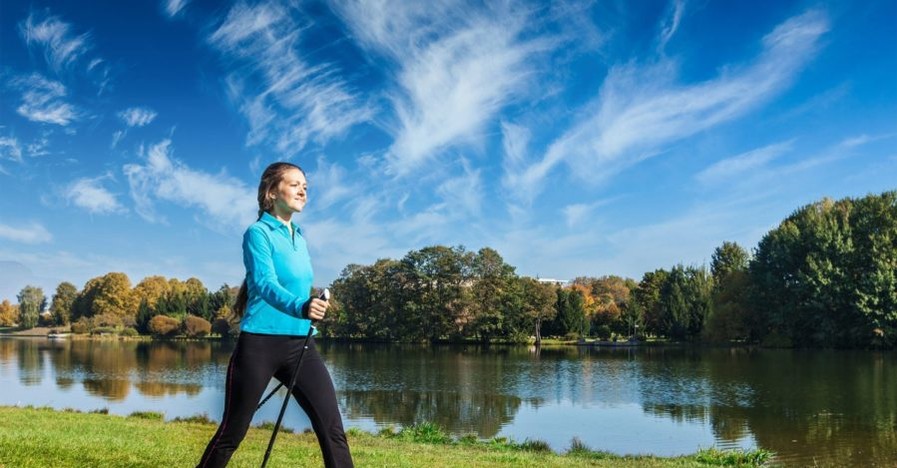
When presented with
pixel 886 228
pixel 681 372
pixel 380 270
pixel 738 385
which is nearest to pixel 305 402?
pixel 738 385

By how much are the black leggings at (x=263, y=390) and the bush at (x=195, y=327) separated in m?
93.4

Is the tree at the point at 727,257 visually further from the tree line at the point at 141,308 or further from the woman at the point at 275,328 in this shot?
the woman at the point at 275,328

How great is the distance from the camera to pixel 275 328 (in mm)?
3812

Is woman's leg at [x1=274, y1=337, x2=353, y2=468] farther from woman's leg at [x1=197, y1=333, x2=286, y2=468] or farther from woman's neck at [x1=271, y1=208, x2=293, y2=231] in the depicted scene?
woman's neck at [x1=271, y1=208, x2=293, y2=231]

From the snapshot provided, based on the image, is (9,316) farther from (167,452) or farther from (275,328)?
(275,328)

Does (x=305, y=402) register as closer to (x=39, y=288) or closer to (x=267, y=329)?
(x=267, y=329)

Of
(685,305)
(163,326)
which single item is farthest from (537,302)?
(163,326)

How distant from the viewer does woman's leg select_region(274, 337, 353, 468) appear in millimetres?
3918

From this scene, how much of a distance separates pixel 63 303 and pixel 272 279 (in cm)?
12929

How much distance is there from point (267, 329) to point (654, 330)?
262 ft

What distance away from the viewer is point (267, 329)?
3803mm

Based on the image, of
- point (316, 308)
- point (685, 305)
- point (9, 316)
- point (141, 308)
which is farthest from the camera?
point (9, 316)

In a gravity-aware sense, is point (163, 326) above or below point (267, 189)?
below

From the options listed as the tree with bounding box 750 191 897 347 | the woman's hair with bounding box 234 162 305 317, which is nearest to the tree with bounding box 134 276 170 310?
the tree with bounding box 750 191 897 347
